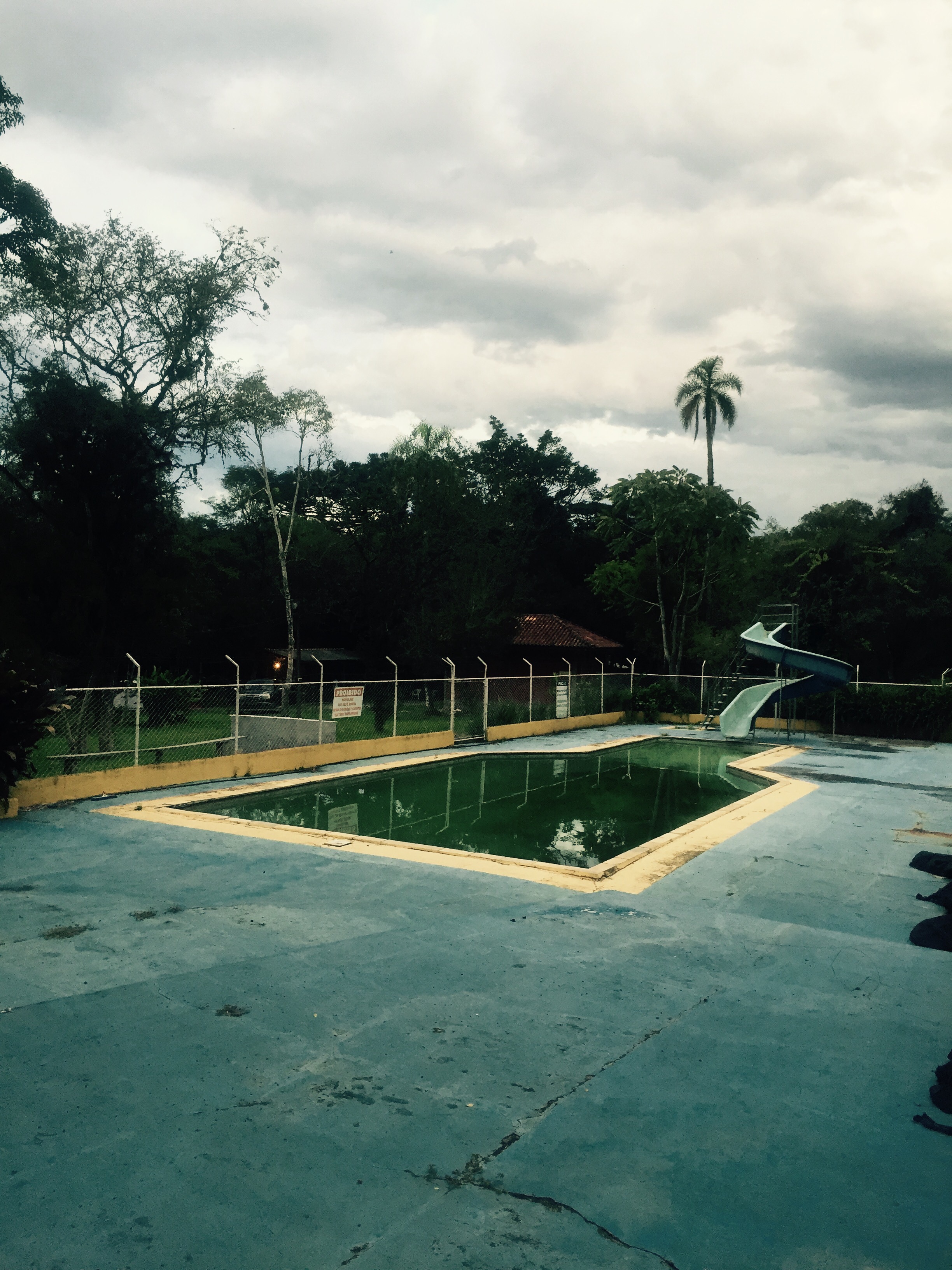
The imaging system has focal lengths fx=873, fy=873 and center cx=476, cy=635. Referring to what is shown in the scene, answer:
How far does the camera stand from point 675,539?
41.2 m

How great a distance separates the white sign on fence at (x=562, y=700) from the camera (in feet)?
95.3

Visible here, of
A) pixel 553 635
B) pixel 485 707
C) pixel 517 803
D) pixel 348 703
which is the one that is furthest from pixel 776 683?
pixel 348 703

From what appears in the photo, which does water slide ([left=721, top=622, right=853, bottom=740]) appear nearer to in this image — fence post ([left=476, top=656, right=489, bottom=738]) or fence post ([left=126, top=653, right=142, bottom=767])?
fence post ([left=476, top=656, right=489, bottom=738])

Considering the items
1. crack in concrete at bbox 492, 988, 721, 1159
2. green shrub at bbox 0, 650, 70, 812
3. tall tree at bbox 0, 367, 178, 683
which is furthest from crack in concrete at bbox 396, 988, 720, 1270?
tall tree at bbox 0, 367, 178, 683

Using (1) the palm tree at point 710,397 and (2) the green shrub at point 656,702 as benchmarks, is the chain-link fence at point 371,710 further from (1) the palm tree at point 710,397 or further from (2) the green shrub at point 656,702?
(1) the palm tree at point 710,397

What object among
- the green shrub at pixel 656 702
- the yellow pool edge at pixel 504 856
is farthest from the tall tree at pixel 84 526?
the green shrub at pixel 656 702

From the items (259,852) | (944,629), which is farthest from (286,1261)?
(944,629)

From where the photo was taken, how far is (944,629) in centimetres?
4622

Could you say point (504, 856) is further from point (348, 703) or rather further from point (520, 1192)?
point (348, 703)

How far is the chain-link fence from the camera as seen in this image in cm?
1442

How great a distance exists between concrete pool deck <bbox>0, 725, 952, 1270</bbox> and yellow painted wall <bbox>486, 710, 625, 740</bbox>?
648 inches

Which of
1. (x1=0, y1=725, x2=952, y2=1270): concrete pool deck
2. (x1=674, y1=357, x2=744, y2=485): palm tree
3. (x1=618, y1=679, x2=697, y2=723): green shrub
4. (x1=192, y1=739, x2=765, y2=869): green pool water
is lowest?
(x1=192, y1=739, x2=765, y2=869): green pool water

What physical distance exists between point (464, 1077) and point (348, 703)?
1425cm

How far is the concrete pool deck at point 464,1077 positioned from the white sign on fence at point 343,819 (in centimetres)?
366
